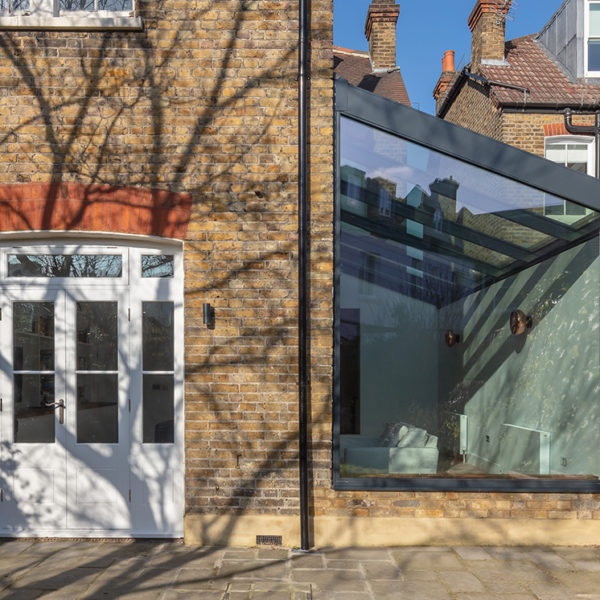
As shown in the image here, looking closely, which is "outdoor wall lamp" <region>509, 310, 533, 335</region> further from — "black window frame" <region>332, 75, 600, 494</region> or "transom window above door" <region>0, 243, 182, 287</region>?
"transom window above door" <region>0, 243, 182, 287</region>

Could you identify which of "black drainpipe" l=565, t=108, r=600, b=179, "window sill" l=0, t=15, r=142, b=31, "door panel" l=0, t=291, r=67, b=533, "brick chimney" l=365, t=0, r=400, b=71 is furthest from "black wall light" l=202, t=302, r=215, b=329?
"brick chimney" l=365, t=0, r=400, b=71

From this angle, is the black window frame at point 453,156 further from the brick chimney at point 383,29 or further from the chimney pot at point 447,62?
the chimney pot at point 447,62

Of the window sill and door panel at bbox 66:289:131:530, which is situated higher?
the window sill

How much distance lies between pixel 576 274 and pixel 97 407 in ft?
14.8

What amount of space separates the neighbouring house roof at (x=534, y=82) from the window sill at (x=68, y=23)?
28.4 ft

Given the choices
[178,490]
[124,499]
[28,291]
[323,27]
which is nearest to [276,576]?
[178,490]

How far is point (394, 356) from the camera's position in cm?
568

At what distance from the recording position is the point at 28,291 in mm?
5562

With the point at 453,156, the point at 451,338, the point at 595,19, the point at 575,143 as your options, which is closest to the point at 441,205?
the point at 453,156

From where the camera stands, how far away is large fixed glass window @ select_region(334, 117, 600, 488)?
5461mm

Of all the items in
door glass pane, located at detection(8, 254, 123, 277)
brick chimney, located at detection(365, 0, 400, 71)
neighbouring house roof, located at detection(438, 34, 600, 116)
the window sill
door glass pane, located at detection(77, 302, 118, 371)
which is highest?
brick chimney, located at detection(365, 0, 400, 71)

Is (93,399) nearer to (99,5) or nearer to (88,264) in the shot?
(88,264)

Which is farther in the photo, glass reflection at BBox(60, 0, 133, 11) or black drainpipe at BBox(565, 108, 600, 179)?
black drainpipe at BBox(565, 108, 600, 179)

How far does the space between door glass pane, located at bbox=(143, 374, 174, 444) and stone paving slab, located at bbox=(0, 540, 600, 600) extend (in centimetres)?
92
